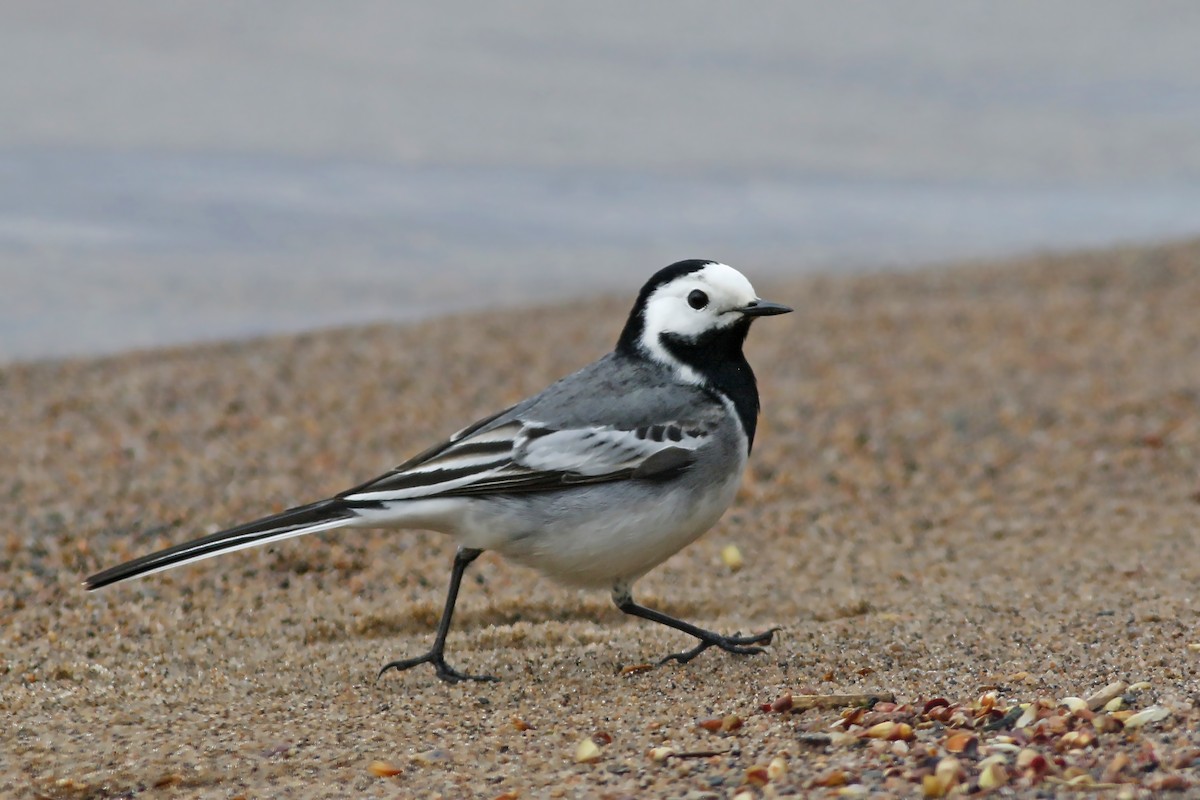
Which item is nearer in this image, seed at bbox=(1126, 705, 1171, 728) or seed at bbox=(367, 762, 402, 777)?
seed at bbox=(1126, 705, 1171, 728)

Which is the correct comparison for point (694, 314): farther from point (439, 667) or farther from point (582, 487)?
point (439, 667)

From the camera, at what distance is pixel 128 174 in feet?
40.2

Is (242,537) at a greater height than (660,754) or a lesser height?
greater

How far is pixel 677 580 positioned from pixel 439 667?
1.42 meters

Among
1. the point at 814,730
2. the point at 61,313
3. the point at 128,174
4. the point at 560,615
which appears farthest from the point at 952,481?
the point at 128,174

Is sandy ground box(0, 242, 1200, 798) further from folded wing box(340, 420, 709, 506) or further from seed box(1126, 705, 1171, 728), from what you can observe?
folded wing box(340, 420, 709, 506)

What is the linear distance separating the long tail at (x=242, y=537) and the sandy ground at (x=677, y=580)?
1.19 feet

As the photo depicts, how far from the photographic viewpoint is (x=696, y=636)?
494 cm

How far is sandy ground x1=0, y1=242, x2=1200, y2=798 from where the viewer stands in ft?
12.5

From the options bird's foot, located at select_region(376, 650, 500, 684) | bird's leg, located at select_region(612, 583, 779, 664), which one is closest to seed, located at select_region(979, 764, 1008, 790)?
bird's leg, located at select_region(612, 583, 779, 664)

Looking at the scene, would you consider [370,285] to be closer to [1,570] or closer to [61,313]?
[61,313]

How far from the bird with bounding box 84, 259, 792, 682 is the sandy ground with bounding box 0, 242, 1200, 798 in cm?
34

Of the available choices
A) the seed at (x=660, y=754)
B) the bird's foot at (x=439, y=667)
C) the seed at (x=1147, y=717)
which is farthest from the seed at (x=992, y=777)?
the bird's foot at (x=439, y=667)

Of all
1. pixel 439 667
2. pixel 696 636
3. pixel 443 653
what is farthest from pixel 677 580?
pixel 439 667
